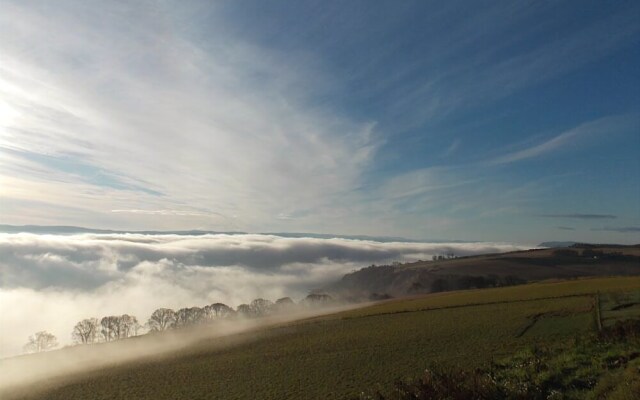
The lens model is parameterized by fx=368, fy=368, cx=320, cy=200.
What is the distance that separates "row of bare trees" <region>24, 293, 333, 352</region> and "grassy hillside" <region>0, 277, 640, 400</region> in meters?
69.9

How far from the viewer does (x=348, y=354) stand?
41.0 m

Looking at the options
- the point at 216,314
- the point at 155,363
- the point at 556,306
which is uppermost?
the point at 556,306

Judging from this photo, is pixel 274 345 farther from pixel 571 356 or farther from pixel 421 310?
pixel 571 356

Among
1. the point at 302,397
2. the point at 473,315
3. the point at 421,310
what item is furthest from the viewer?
the point at 421,310

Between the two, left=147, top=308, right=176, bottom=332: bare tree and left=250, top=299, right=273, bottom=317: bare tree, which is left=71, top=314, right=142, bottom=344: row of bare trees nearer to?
left=147, top=308, right=176, bottom=332: bare tree

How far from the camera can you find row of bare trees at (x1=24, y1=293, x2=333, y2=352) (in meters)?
125

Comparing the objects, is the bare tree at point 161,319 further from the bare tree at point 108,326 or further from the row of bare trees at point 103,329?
the bare tree at point 108,326

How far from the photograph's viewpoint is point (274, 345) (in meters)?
51.9

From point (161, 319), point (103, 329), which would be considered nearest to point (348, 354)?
point (161, 319)

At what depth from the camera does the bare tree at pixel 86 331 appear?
4926 inches

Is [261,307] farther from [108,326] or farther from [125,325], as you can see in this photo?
[108,326]

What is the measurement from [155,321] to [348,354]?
12020 cm

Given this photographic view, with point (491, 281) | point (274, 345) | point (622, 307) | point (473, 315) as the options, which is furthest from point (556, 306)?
point (491, 281)

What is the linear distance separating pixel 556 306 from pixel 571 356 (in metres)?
31.8
